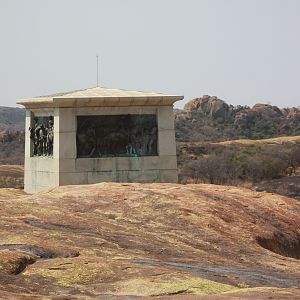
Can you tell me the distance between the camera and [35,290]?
7.47 meters

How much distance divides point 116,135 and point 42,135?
2.92 m

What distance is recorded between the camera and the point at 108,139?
20141 millimetres

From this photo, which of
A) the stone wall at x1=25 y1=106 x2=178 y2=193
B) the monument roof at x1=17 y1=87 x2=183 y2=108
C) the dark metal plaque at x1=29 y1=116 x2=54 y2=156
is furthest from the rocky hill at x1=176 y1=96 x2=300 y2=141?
the stone wall at x1=25 y1=106 x2=178 y2=193

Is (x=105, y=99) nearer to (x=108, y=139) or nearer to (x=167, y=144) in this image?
(x=108, y=139)

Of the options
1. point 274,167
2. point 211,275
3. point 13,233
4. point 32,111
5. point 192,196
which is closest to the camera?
point 211,275

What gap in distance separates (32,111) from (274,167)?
138ft

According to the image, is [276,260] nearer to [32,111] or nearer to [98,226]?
[98,226]

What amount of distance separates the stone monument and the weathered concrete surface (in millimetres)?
2563

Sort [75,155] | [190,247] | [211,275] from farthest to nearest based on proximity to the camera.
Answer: [75,155], [190,247], [211,275]

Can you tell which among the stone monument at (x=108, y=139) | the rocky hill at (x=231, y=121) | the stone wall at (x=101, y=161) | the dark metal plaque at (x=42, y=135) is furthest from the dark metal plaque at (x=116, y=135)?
the rocky hill at (x=231, y=121)

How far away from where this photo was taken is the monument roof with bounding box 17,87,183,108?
64.5ft

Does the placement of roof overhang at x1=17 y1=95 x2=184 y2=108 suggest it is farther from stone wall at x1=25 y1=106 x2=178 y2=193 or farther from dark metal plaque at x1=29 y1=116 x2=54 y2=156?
dark metal plaque at x1=29 y1=116 x2=54 y2=156

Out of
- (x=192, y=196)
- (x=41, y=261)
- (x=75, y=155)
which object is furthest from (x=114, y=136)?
(x=41, y=261)

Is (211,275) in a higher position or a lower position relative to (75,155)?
lower
